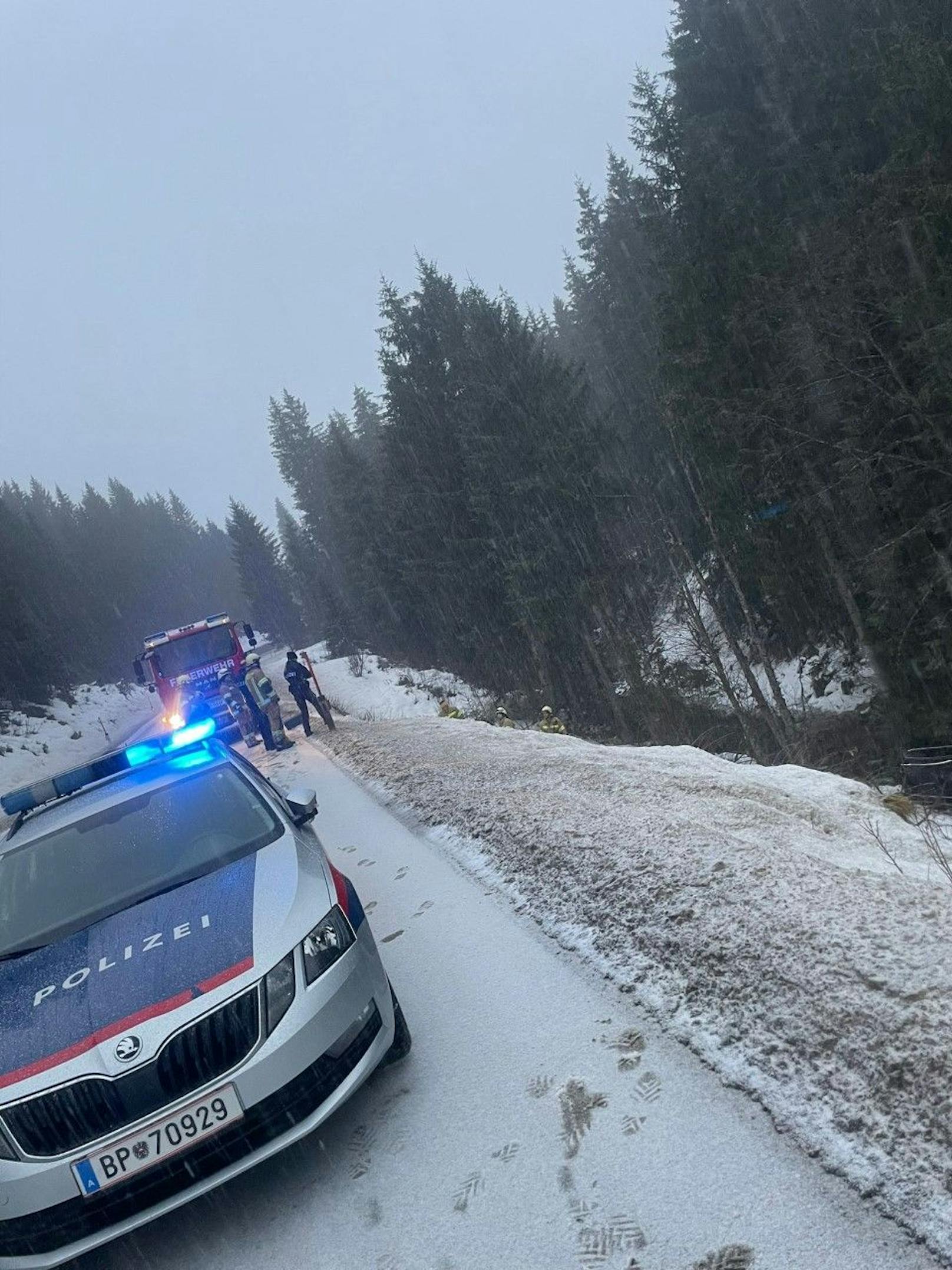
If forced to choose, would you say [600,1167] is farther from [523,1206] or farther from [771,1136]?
[771,1136]

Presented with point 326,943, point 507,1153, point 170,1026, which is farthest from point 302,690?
point 507,1153

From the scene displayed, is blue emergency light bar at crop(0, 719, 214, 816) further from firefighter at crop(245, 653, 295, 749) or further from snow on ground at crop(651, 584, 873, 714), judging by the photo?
snow on ground at crop(651, 584, 873, 714)

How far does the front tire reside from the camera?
4199 mm

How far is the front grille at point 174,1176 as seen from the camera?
3273 mm

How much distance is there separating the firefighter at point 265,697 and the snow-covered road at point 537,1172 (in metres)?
12.8

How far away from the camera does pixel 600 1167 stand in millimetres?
3248

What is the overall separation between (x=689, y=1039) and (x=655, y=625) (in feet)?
95.5

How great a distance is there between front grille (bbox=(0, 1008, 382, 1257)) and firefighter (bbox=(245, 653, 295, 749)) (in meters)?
13.7

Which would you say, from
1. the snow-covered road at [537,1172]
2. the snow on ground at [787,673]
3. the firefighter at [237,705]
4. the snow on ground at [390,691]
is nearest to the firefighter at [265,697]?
the firefighter at [237,705]

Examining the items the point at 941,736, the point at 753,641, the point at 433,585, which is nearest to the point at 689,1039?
the point at 941,736

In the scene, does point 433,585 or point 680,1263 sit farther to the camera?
point 433,585

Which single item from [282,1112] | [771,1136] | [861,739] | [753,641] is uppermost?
[282,1112]

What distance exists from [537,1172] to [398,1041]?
108 centimetres

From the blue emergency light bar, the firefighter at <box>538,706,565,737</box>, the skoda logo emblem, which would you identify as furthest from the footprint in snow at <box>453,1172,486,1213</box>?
the firefighter at <box>538,706,565,737</box>
